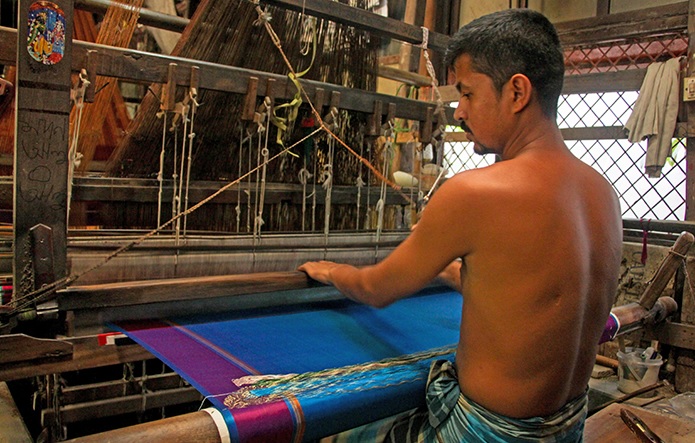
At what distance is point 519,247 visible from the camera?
1.35 meters

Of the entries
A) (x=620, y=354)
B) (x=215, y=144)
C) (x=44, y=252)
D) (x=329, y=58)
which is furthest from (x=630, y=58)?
(x=44, y=252)

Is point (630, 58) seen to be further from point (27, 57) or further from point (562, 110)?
point (27, 57)

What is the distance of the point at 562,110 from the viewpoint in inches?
247

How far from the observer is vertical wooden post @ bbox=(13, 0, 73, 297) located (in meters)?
1.71

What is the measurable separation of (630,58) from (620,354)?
296 cm

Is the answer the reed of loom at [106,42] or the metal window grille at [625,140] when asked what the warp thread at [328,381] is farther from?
the metal window grille at [625,140]

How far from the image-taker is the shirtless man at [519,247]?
1.35 m

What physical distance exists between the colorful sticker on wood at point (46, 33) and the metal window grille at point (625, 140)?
4.10m

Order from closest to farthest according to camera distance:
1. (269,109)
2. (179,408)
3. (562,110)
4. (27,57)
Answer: (27,57), (269,109), (179,408), (562,110)

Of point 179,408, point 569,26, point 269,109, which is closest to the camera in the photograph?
point 269,109

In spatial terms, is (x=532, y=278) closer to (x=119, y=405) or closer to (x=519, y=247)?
(x=519, y=247)

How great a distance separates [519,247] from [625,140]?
17.0ft

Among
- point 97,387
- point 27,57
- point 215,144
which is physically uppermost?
point 27,57

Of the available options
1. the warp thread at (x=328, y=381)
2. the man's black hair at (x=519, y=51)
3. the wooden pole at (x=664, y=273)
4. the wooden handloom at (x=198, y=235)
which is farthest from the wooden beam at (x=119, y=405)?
the wooden pole at (x=664, y=273)
